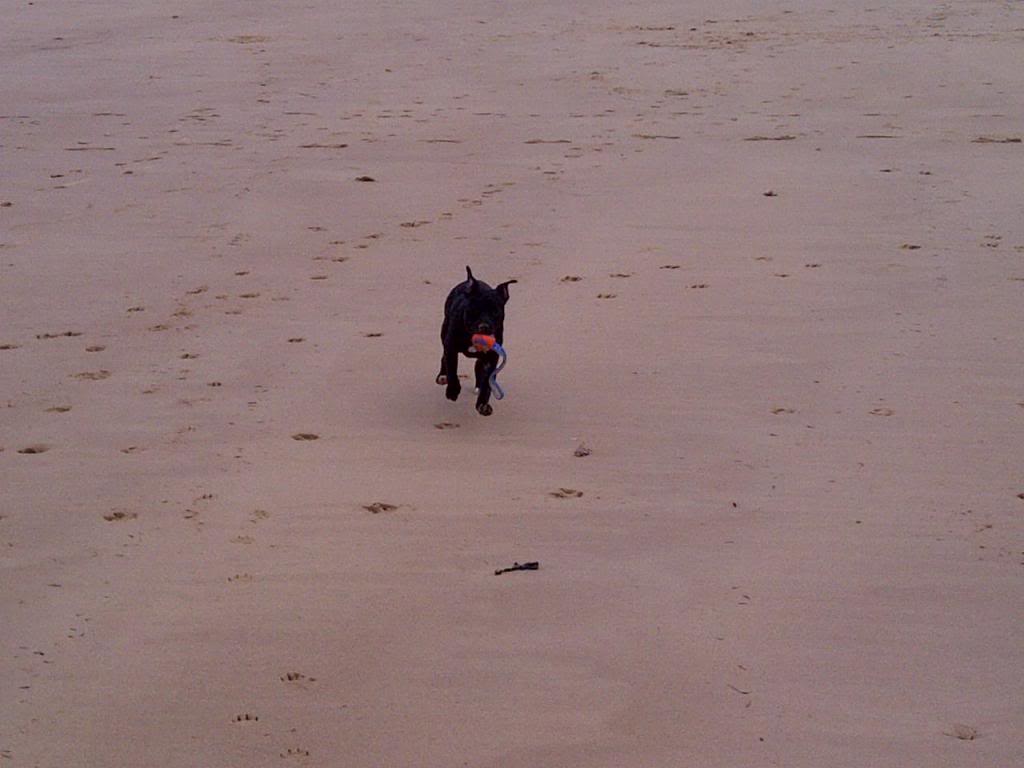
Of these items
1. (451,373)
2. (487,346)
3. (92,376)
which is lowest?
(92,376)

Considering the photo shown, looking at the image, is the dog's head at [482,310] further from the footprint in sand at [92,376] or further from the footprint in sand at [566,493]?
the footprint in sand at [92,376]

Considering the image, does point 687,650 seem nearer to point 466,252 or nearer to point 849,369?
point 849,369

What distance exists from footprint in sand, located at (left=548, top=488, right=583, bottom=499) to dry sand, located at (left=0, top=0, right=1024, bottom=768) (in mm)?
17

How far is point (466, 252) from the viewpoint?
29.1 ft

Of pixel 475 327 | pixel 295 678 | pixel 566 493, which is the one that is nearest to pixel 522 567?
pixel 566 493

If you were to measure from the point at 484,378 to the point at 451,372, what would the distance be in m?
0.22

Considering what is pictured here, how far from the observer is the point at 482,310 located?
6.00 m

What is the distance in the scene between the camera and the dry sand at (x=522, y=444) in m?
3.97

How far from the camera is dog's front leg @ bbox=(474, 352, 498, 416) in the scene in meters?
6.05

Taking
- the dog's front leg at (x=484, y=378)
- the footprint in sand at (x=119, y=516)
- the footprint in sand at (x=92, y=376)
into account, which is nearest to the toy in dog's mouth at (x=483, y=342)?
the dog's front leg at (x=484, y=378)

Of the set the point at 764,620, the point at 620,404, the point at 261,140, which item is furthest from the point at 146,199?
the point at 764,620

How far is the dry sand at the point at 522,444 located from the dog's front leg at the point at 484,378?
0.32 feet

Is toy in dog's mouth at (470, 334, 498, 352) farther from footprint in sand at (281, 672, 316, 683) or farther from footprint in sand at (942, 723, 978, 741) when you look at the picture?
footprint in sand at (942, 723, 978, 741)

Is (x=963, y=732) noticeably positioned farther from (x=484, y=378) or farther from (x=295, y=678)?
(x=484, y=378)
